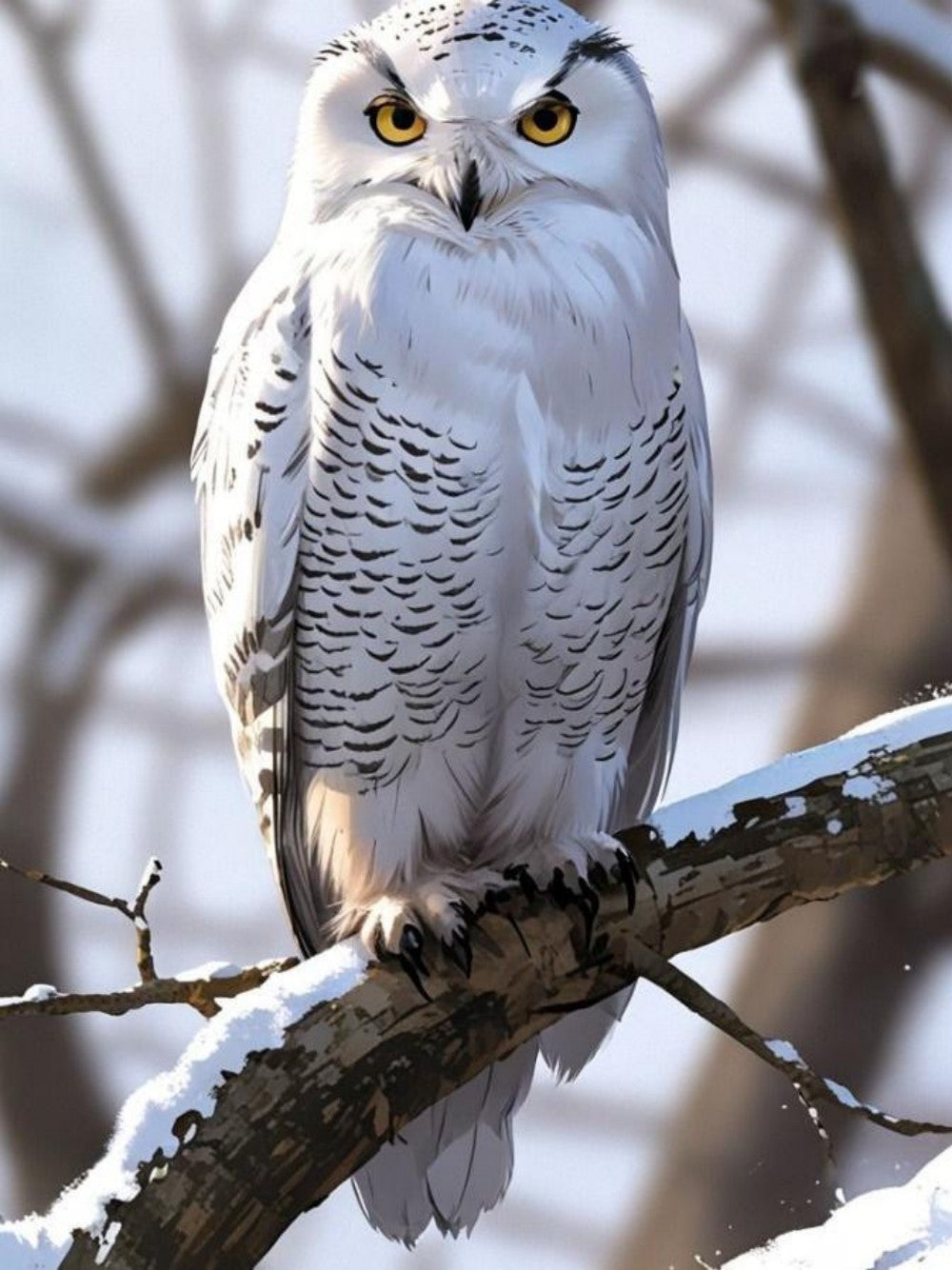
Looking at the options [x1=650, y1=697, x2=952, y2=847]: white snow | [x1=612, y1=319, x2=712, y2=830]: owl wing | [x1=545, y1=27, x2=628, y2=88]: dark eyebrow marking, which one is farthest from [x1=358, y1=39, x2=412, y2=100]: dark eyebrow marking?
[x1=650, y1=697, x2=952, y2=847]: white snow

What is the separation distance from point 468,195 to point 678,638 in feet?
1.28

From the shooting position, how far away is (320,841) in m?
1.24

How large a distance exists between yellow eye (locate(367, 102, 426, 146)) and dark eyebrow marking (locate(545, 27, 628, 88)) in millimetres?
95

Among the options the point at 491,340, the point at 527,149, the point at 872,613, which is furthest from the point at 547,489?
the point at 872,613

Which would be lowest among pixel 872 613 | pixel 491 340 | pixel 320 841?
pixel 320 841

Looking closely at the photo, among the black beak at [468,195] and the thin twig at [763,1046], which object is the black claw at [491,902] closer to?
the thin twig at [763,1046]

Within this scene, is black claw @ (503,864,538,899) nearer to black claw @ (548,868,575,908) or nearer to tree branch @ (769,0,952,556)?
black claw @ (548,868,575,908)

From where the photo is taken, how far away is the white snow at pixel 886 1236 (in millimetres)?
1167

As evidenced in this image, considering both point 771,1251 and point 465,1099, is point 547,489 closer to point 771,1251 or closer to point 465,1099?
point 465,1099

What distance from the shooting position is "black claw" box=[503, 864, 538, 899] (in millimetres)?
1178

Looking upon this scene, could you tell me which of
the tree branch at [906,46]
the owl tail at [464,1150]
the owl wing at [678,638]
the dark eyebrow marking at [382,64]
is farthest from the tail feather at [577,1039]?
the tree branch at [906,46]

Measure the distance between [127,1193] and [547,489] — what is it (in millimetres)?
511

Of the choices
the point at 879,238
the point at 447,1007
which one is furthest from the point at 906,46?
the point at 447,1007

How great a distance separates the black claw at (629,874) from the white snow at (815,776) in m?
0.03
